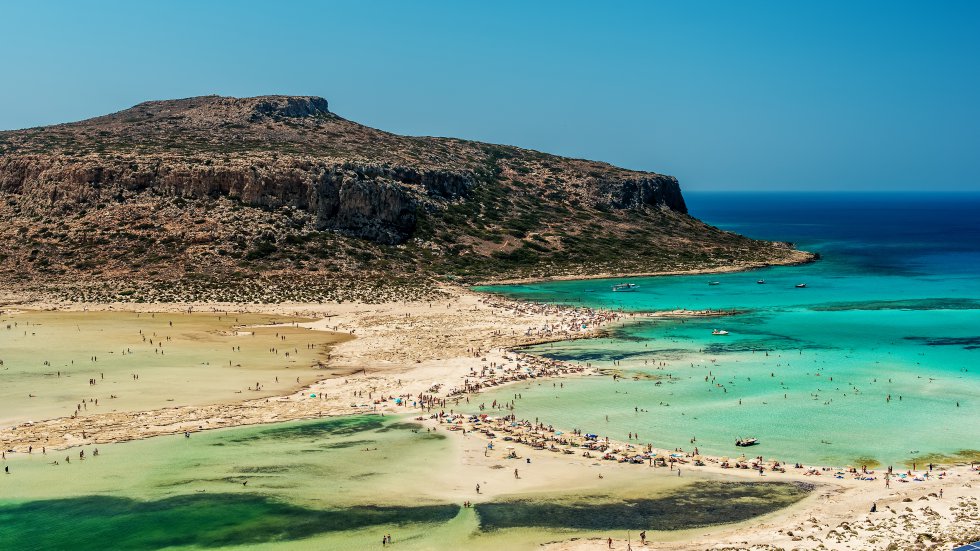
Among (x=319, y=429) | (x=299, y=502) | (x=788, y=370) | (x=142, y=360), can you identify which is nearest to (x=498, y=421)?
(x=319, y=429)

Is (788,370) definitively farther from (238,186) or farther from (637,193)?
(637,193)

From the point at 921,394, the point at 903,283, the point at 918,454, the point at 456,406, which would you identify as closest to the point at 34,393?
the point at 456,406

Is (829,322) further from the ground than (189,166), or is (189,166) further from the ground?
(189,166)

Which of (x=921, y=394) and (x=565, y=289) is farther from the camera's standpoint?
(x=565, y=289)

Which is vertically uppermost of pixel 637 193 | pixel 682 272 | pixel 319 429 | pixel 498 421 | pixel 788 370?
pixel 637 193

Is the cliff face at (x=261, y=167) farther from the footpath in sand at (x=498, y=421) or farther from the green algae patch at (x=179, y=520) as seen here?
the green algae patch at (x=179, y=520)

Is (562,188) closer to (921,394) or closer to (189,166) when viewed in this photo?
(189,166)
